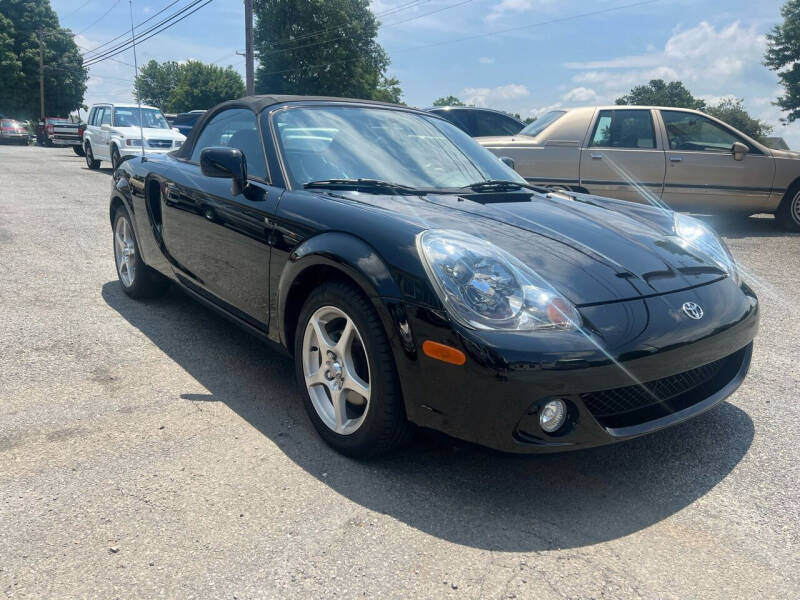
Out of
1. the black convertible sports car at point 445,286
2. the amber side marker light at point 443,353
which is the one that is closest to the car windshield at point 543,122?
the black convertible sports car at point 445,286

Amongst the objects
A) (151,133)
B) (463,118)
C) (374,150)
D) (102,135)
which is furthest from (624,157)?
(102,135)

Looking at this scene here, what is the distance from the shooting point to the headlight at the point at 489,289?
216cm

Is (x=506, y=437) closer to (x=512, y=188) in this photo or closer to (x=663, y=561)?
(x=663, y=561)

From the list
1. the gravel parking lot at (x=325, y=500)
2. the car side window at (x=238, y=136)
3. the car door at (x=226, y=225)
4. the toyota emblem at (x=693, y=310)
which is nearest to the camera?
the gravel parking lot at (x=325, y=500)

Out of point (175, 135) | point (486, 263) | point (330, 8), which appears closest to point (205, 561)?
point (486, 263)

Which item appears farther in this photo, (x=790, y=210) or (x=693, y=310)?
(x=790, y=210)

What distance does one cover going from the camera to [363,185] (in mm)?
3006

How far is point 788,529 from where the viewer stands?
7.17ft

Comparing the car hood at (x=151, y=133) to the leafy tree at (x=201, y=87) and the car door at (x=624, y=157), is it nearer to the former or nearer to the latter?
the car door at (x=624, y=157)

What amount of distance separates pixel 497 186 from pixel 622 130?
5.65 m

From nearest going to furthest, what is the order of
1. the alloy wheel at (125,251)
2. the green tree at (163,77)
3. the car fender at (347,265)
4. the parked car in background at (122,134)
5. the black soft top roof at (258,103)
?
1. the car fender at (347,265)
2. the black soft top roof at (258,103)
3. the alloy wheel at (125,251)
4. the parked car in background at (122,134)
5. the green tree at (163,77)

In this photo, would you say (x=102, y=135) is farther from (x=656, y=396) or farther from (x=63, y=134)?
(x=656, y=396)

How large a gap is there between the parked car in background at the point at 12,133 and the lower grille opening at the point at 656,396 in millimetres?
35793

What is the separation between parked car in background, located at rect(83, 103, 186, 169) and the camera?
14.5 metres
